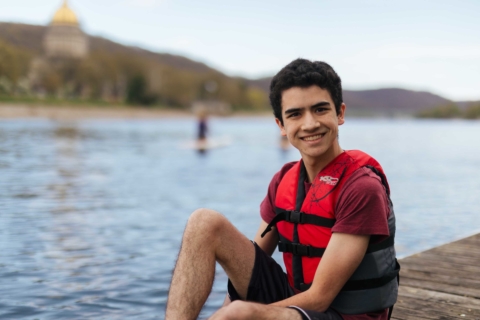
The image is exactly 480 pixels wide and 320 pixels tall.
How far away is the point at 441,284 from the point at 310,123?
8.61 feet

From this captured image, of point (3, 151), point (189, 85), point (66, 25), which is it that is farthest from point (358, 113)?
point (3, 151)

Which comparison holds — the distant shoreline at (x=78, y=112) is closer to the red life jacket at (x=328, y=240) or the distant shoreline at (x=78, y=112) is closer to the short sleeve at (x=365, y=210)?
the red life jacket at (x=328, y=240)

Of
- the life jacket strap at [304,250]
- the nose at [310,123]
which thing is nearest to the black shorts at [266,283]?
the life jacket strap at [304,250]

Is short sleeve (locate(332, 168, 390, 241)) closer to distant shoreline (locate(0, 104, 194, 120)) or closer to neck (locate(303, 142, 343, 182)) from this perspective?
neck (locate(303, 142, 343, 182))

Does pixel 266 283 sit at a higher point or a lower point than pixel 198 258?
lower

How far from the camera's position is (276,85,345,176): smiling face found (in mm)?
3084

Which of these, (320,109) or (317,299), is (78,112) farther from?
(317,299)

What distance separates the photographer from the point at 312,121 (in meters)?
3.07

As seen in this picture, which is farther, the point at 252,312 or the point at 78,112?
the point at 78,112

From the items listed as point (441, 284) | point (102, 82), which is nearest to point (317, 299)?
point (441, 284)

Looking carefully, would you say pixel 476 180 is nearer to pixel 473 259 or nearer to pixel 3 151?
pixel 473 259

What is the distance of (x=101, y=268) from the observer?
7.40m

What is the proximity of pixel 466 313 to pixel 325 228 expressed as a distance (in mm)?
1810

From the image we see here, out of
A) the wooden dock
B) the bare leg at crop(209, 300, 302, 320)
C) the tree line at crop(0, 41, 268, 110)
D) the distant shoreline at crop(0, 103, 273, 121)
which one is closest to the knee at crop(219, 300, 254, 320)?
the bare leg at crop(209, 300, 302, 320)
